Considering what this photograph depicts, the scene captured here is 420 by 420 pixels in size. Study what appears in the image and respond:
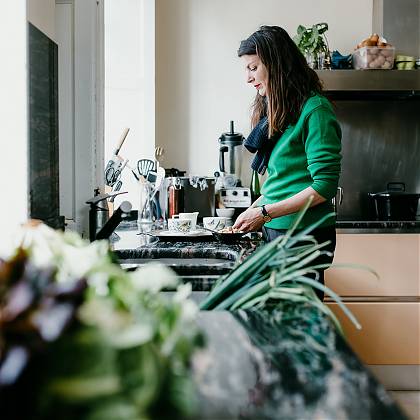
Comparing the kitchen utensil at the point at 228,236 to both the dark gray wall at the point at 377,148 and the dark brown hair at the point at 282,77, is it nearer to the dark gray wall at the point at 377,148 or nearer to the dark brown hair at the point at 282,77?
the dark brown hair at the point at 282,77

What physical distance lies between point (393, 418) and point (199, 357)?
23 cm

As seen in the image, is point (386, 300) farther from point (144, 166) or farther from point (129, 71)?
point (129, 71)

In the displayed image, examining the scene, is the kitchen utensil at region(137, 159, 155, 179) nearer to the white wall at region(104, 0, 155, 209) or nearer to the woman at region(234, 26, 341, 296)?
the white wall at region(104, 0, 155, 209)

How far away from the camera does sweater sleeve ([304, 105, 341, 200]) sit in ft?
6.88

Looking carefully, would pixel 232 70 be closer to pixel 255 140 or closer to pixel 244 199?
pixel 244 199

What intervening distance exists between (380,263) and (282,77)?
149cm

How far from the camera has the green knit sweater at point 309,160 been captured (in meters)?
2.10

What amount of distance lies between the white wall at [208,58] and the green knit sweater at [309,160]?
172cm

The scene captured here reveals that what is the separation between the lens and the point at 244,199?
357cm

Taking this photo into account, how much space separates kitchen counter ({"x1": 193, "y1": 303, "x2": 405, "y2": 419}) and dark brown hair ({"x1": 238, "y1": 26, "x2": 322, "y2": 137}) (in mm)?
1303

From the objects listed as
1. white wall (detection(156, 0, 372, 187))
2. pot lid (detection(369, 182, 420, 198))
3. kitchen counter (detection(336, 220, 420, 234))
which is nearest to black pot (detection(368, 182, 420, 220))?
pot lid (detection(369, 182, 420, 198))

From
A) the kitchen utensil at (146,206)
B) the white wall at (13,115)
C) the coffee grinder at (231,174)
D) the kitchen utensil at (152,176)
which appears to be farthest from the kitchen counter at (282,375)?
the coffee grinder at (231,174)

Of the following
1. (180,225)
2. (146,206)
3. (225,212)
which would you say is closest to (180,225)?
(180,225)

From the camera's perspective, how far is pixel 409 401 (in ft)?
10.2
